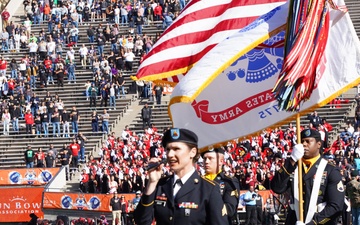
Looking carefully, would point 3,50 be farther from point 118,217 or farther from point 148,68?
point 148,68

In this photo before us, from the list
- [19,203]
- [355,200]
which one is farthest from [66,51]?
[355,200]

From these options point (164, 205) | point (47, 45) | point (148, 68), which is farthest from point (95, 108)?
point (164, 205)

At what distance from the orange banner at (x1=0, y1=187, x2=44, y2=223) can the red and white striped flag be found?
21.1 m

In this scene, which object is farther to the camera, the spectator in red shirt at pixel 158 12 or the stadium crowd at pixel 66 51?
the spectator in red shirt at pixel 158 12

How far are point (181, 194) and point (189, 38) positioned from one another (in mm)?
6569

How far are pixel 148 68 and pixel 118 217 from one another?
53.7 ft

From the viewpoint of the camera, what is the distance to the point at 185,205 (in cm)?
1043

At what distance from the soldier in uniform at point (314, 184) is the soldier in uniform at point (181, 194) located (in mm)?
3231

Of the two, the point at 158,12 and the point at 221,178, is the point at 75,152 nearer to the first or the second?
the point at 158,12

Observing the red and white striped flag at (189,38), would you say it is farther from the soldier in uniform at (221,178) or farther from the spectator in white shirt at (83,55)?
the spectator in white shirt at (83,55)

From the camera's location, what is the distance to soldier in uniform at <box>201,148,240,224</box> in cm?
1362

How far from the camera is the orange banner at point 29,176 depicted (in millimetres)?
38688

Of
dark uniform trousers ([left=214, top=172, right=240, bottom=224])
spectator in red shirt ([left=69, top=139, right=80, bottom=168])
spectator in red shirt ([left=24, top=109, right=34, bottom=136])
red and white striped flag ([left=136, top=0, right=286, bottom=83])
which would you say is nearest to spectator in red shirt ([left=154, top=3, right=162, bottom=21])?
spectator in red shirt ([left=24, top=109, right=34, bottom=136])

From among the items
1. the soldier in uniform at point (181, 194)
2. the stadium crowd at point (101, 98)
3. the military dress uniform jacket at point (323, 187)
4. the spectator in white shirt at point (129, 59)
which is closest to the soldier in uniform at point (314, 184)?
the military dress uniform jacket at point (323, 187)
